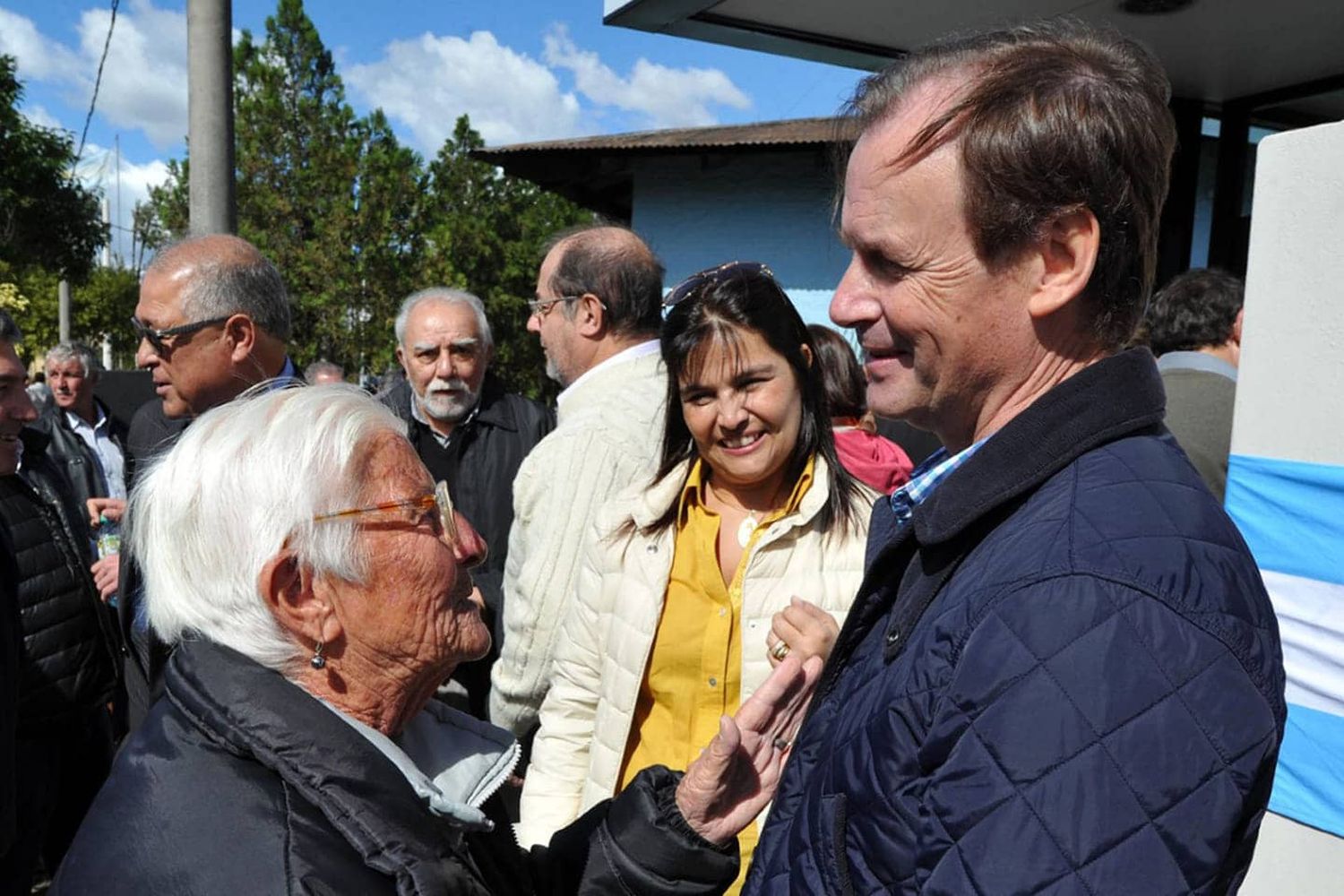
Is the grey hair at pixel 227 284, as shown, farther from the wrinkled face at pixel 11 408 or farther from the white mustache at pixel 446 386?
the white mustache at pixel 446 386

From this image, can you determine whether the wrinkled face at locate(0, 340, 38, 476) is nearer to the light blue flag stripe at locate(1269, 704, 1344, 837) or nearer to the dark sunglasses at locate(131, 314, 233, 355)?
the dark sunglasses at locate(131, 314, 233, 355)

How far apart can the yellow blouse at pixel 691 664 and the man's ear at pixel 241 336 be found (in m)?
1.65

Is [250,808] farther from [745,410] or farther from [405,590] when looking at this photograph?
[745,410]

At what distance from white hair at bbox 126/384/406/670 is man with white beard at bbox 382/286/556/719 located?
2.80m

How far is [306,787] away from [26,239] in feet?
71.6

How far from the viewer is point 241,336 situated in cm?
309

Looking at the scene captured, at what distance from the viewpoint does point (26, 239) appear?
1897 cm

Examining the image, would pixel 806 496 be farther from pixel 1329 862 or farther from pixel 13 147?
pixel 13 147

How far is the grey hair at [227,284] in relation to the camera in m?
3.02

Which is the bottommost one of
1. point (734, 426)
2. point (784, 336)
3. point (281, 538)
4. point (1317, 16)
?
point (281, 538)

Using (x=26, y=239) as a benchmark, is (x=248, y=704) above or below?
below

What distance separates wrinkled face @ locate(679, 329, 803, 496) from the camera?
2.36 metres

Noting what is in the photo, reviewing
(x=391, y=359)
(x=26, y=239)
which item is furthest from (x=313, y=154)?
(x=26, y=239)

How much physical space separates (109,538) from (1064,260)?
3376 mm
